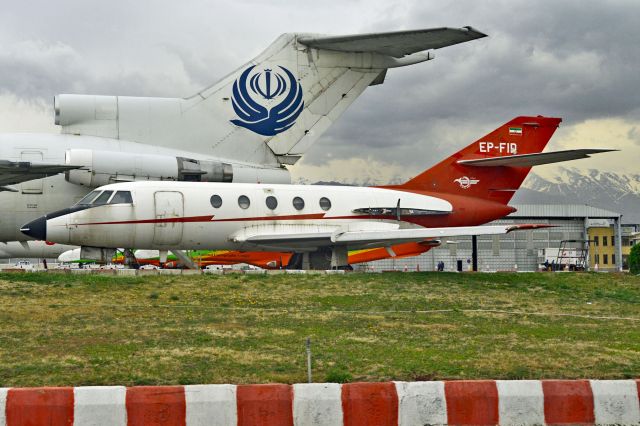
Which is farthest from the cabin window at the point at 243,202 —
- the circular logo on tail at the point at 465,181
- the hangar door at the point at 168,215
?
the circular logo on tail at the point at 465,181

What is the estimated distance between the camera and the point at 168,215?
21297 millimetres

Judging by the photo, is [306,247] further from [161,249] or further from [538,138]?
[538,138]

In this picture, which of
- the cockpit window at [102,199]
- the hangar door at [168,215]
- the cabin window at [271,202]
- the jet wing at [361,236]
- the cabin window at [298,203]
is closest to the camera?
the cockpit window at [102,199]

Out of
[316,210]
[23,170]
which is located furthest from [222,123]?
[23,170]

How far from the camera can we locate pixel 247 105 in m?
24.2

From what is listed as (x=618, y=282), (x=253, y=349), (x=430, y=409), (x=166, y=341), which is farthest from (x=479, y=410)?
(x=618, y=282)

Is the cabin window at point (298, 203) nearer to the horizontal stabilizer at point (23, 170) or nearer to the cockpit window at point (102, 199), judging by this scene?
the cockpit window at point (102, 199)

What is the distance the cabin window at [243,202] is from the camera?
22.3 meters

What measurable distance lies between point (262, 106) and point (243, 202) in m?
3.63

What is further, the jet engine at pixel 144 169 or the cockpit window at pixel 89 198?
the jet engine at pixel 144 169

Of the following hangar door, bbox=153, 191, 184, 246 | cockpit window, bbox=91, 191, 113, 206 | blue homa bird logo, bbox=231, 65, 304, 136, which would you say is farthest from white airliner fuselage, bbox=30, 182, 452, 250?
blue homa bird logo, bbox=231, 65, 304, 136

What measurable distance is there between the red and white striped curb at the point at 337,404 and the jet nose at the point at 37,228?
14.2m

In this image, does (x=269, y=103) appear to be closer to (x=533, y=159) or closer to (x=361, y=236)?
(x=361, y=236)

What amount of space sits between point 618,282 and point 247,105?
12.1 m
